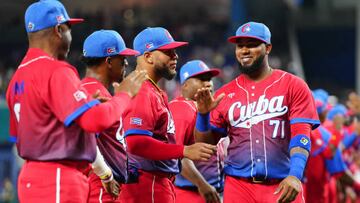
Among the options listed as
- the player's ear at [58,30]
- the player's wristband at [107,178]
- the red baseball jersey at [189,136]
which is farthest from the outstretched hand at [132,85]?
the red baseball jersey at [189,136]

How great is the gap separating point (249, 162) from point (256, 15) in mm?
21219

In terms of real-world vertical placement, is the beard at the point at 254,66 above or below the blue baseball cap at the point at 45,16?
below

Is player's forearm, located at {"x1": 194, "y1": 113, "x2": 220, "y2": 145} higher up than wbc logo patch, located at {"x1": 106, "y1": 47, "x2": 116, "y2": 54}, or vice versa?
wbc logo patch, located at {"x1": 106, "y1": 47, "x2": 116, "y2": 54}

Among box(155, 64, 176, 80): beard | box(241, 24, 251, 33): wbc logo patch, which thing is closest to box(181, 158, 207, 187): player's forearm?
box(155, 64, 176, 80): beard

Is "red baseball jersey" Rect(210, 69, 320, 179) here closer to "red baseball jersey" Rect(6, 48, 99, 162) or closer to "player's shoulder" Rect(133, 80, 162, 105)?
"player's shoulder" Rect(133, 80, 162, 105)

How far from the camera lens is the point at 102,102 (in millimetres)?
6434

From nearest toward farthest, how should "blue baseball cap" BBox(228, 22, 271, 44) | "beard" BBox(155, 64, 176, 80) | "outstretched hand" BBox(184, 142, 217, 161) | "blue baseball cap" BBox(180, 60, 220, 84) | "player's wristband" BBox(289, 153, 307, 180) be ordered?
"outstretched hand" BBox(184, 142, 217, 161)
"player's wristband" BBox(289, 153, 307, 180)
"blue baseball cap" BBox(228, 22, 271, 44)
"beard" BBox(155, 64, 176, 80)
"blue baseball cap" BBox(180, 60, 220, 84)

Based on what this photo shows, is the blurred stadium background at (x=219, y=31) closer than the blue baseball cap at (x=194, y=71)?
No

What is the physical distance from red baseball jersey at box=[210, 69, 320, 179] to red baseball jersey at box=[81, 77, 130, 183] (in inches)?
41.3

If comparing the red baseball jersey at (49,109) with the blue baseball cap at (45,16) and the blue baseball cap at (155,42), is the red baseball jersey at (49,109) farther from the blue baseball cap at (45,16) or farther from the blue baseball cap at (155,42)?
the blue baseball cap at (155,42)

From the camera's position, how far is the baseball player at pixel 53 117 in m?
5.82

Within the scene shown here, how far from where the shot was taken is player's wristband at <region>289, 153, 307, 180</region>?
726 cm

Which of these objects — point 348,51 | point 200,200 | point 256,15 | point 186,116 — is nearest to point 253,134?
point 186,116

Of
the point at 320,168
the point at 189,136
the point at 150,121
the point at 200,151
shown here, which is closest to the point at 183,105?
the point at 189,136
